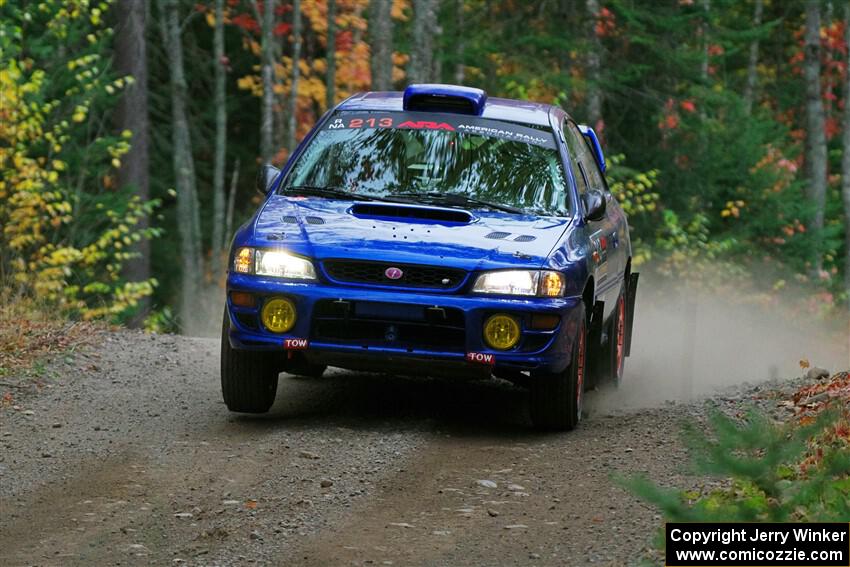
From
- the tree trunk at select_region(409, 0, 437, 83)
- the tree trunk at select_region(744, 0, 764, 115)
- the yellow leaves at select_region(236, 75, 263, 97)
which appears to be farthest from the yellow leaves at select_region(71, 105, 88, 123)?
the tree trunk at select_region(744, 0, 764, 115)

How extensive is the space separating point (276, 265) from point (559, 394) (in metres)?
1.86

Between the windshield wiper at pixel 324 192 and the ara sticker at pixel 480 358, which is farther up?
the windshield wiper at pixel 324 192

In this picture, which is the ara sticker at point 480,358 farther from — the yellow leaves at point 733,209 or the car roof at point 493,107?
the yellow leaves at point 733,209

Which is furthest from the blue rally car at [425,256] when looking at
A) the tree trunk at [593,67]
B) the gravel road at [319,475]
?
the tree trunk at [593,67]

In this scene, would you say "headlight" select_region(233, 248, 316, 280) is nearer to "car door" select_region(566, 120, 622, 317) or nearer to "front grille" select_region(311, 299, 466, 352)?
"front grille" select_region(311, 299, 466, 352)

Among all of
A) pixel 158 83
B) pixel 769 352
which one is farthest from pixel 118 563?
pixel 158 83

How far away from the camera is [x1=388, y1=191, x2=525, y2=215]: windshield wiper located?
931 centimetres

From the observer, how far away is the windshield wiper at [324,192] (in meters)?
9.41

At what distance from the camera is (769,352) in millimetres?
17578

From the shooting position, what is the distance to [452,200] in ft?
30.7

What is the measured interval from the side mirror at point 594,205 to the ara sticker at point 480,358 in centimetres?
147

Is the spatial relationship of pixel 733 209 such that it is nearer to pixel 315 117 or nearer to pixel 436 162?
pixel 315 117

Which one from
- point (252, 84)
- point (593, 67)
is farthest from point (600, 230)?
point (252, 84)

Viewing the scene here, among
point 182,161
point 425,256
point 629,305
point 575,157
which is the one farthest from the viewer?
point 182,161
